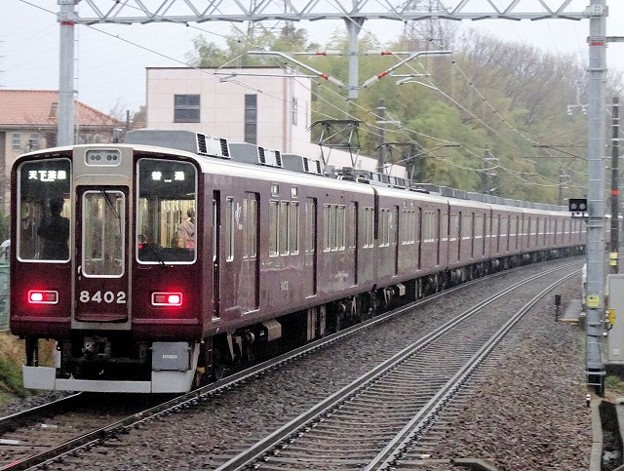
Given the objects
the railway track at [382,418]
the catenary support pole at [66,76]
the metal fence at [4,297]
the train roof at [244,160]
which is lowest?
the railway track at [382,418]

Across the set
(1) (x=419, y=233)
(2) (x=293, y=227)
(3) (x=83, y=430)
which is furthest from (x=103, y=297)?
(1) (x=419, y=233)

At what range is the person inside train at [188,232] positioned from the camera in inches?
475

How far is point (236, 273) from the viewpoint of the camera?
13.6 m

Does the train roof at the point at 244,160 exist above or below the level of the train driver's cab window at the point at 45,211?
above

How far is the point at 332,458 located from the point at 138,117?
1993 inches

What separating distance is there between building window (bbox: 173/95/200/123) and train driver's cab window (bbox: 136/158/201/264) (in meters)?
31.0

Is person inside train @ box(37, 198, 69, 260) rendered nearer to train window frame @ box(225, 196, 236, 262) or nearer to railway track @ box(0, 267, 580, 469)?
railway track @ box(0, 267, 580, 469)

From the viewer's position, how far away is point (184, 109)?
4284cm

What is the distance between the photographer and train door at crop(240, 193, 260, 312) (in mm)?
13945

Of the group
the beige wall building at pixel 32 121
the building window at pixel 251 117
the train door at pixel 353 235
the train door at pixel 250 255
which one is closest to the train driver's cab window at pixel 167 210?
the train door at pixel 250 255

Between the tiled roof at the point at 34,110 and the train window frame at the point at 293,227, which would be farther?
the tiled roof at the point at 34,110

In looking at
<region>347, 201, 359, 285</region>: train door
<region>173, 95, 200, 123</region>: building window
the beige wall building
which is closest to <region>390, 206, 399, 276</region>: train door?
<region>347, 201, 359, 285</region>: train door

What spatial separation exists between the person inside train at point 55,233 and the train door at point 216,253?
4.89 feet

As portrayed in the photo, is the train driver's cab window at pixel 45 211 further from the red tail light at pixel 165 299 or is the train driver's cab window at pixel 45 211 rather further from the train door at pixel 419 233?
the train door at pixel 419 233
